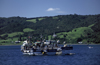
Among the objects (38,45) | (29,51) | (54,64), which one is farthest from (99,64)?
(38,45)

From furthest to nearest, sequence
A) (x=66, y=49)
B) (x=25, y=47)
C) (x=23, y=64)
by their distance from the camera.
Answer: (x=66, y=49)
(x=25, y=47)
(x=23, y=64)

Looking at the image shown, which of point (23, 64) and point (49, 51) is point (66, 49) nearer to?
point (49, 51)

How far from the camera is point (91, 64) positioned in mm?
79812

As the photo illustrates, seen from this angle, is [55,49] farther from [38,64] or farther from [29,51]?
[38,64]

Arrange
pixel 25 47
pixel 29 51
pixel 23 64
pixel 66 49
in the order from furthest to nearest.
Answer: pixel 66 49, pixel 25 47, pixel 29 51, pixel 23 64

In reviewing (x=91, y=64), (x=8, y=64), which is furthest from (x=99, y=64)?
(x=8, y=64)

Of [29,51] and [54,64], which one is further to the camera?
[29,51]

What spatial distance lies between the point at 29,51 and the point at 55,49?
25.2m

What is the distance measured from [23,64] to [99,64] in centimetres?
2825

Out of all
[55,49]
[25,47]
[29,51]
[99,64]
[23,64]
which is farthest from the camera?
[55,49]

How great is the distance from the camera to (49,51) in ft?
482

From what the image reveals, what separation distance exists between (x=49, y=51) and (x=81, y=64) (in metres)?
67.7

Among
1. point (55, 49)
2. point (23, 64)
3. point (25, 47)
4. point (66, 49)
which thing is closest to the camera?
point (23, 64)

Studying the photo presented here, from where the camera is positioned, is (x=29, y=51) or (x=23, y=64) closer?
(x=23, y=64)
